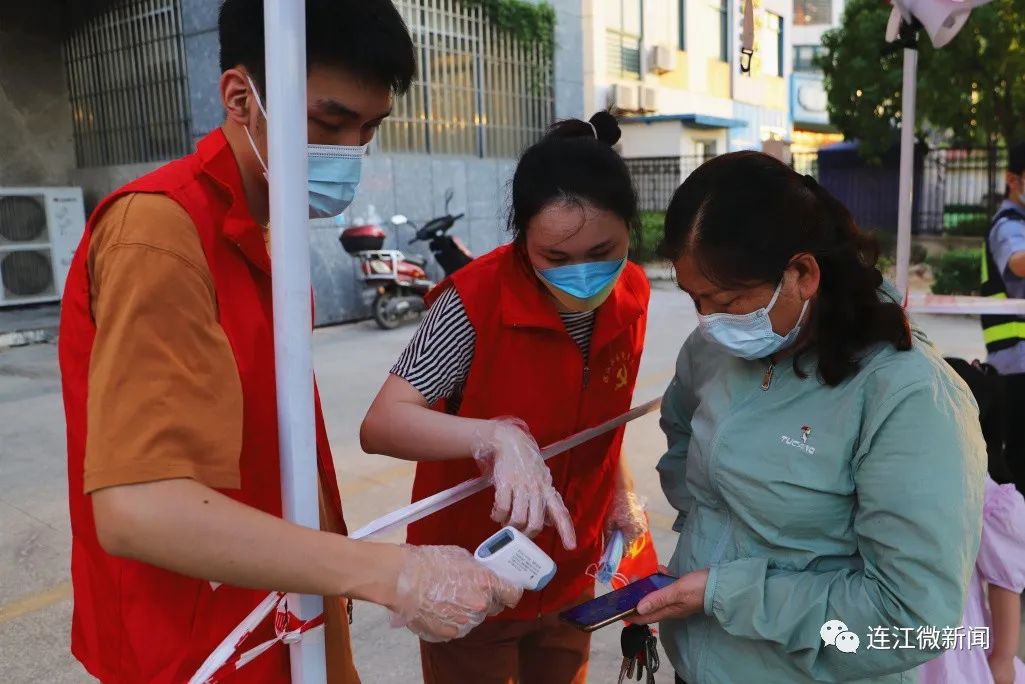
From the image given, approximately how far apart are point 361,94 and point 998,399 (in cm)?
185

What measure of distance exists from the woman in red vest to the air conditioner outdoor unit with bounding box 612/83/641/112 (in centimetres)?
1345

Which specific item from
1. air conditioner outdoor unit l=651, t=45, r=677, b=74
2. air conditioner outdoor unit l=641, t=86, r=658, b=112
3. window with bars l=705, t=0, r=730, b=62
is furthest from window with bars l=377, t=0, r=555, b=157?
window with bars l=705, t=0, r=730, b=62

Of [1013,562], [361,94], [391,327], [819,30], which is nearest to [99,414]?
[361,94]

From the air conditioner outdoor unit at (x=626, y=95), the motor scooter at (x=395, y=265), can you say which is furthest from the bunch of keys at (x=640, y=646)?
the air conditioner outdoor unit at (x=626, y=95)

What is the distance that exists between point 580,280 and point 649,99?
50.1 feet

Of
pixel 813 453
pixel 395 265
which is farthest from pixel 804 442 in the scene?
pixel 395 265

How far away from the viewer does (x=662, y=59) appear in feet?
52.7

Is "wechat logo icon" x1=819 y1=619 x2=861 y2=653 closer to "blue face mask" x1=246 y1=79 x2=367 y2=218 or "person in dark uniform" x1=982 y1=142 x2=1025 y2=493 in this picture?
"blue face mask" x1=246 y1=79 x2=367 y2=218

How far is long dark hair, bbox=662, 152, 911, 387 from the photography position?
3.80 feet

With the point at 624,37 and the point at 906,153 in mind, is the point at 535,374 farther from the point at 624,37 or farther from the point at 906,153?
the point at 624,37

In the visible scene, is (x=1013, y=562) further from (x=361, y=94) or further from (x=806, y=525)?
(x=361, y=94)

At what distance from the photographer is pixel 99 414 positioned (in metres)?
0.86

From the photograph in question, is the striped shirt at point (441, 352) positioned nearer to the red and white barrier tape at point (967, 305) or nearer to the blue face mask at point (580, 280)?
the blue face mask at point (580, 280)

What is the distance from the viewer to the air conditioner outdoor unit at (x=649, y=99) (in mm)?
15531
